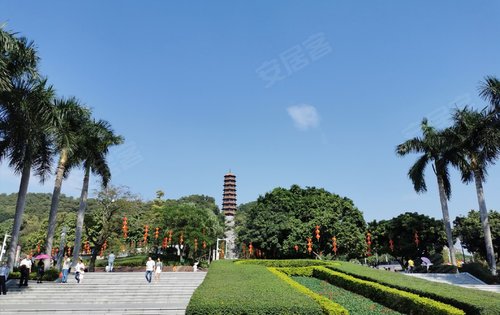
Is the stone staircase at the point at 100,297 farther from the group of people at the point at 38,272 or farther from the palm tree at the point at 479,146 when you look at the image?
the palm tree at the point at 479,146

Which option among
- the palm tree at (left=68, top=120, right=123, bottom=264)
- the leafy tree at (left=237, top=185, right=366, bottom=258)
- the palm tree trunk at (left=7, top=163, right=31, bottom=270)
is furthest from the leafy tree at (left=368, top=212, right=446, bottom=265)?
the palm tree trunk at (left=7, top=163, right=31, bottom=270)

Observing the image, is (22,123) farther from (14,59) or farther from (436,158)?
(436,158)

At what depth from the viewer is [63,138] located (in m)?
17.9

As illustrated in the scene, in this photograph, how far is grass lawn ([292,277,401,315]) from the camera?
36.9 feet

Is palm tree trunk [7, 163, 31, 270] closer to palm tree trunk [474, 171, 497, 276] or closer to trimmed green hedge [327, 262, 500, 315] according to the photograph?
trimmed green hedge [327, 262, 500, 315]

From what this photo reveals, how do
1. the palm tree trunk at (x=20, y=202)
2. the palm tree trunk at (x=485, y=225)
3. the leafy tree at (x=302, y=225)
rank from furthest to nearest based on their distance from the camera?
the leafy tree at (x=302, y=225) < the palm tree trunk at (x=485, y=225) < the palm tree trunk at (x=20, y=202)

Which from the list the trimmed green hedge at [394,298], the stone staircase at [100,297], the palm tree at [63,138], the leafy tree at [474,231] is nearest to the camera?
the trimmed green hedge at [394,298]

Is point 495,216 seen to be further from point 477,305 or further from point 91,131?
point 91,131

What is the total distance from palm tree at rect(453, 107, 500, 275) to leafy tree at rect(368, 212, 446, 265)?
10180mm

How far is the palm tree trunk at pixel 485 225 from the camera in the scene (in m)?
22.0

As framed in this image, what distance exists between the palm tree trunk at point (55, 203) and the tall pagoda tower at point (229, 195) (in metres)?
64.2

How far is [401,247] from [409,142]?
1213 cm

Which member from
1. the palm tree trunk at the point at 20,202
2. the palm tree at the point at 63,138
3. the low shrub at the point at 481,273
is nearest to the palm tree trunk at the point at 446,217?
the low shrub at the point at 481,273

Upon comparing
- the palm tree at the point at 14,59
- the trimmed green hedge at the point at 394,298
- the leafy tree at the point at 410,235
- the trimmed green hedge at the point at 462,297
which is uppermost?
the palm tree at the point at 14,59
